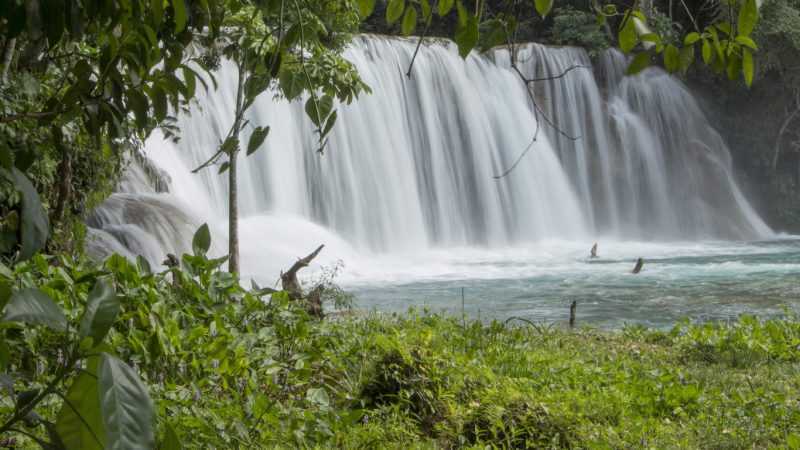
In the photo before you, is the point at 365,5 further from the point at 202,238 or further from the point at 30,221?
the point at 202,238

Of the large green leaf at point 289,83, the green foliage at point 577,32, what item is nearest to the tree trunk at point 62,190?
the large green leaf at point 289,83

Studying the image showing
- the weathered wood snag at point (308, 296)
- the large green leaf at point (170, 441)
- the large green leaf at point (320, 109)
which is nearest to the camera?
the large green leaf at point (170, 441)

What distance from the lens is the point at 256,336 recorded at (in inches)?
144

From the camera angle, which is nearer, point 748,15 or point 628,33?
point 748,15

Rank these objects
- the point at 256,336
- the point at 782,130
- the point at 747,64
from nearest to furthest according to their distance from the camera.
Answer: the point at 747,64 → the point at 256,336 → the point at 782,130

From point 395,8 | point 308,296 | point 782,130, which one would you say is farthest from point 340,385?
point 782,130

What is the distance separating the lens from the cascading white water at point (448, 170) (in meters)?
14.6

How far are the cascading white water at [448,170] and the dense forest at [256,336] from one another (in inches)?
216

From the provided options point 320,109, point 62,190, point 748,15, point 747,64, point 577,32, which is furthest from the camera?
point 577,32

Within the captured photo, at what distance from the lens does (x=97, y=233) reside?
9.39 metres

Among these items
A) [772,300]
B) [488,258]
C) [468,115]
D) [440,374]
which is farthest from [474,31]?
[468,115]

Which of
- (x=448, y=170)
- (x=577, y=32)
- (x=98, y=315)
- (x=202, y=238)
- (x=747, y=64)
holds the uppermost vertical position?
(x=577, y=32)

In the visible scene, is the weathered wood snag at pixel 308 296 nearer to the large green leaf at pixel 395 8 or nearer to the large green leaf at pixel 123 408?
the large green leaf at pixel 395 8

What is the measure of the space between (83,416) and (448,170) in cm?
2028
